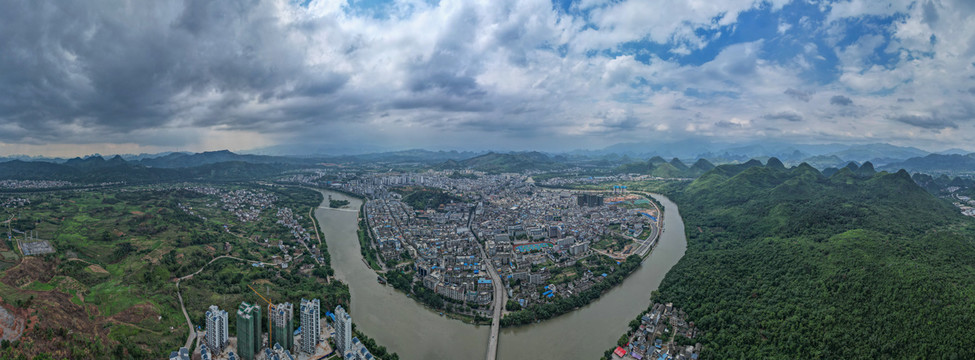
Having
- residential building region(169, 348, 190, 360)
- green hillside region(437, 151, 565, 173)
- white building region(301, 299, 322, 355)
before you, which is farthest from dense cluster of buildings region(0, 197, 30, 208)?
green hillside region(437, 151, 565, 173)

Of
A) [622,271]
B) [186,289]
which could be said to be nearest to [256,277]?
[186,289]

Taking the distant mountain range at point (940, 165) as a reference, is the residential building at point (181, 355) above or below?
below

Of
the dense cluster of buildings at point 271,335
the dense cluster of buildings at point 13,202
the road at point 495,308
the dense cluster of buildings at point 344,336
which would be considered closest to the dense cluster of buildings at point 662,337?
the road at point 495,308

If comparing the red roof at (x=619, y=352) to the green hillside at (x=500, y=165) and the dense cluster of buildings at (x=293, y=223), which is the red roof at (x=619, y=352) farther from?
the green hillside at (x=500, y=165)

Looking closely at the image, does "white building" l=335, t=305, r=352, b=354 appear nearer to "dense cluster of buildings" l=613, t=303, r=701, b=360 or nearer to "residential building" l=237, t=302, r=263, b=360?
"residential building" l=237, t=302, r=263, b=360

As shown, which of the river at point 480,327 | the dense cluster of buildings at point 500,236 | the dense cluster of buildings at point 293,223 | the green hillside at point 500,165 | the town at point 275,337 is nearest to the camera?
the town at point 275,337
